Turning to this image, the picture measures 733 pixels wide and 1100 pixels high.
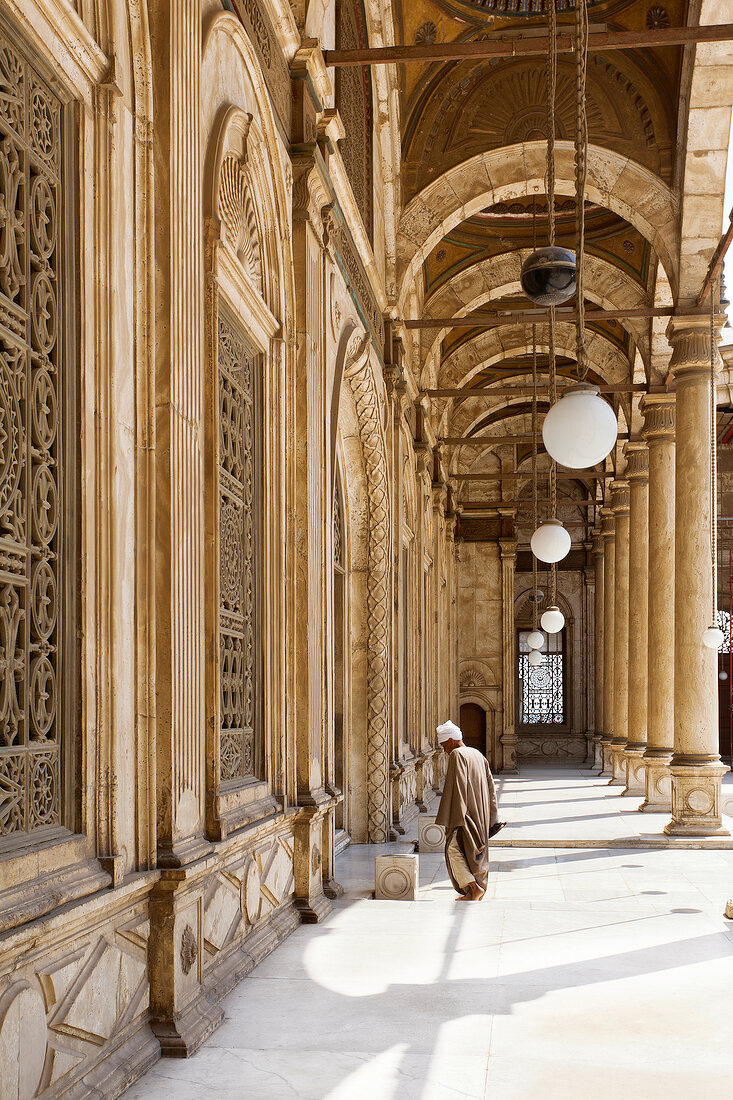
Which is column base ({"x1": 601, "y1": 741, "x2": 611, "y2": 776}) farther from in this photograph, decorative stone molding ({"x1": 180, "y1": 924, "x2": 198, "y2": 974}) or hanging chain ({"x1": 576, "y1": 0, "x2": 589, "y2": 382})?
decorative stone molding ({"x1": 180, "y1": 924, "x2": 198, "y2": 974})

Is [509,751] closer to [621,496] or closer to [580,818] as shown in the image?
[621,496]

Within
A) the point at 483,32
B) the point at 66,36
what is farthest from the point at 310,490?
the point at 483,32

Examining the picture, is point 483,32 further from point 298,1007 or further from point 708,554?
point 298,1007

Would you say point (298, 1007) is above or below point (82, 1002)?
below

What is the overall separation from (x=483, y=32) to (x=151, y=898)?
1022 centimetres

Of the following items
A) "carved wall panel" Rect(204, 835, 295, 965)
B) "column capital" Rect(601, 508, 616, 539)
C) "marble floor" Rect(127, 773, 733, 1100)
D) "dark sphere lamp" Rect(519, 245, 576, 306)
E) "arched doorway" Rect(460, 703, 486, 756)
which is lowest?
"arched doorway" Rect(460, 703, 486, 756)

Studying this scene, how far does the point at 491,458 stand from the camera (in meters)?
27.7

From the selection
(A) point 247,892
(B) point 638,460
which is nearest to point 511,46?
(A) point 247,892

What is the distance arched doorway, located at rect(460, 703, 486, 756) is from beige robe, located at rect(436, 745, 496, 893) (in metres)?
18.6

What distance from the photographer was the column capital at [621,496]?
20.8 meters

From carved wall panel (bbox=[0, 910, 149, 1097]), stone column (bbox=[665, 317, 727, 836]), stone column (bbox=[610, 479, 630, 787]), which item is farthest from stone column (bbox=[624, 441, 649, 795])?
carved wall panel (bbox=[0, 910, 149, 1097])

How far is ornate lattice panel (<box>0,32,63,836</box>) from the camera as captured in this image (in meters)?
3.22

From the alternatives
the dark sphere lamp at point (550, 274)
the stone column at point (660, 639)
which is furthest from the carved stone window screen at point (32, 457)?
the stone column at point (660, 639)

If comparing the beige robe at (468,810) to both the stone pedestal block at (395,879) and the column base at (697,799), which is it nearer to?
the stone pedestal block at (395,879)
